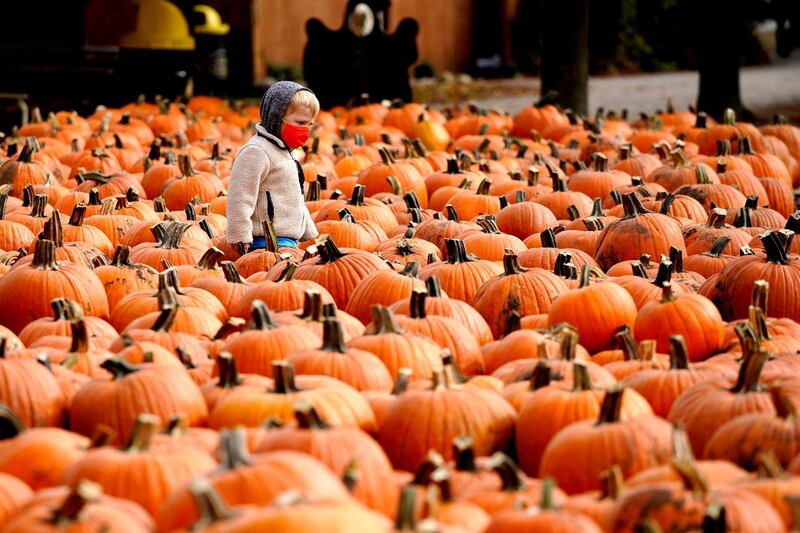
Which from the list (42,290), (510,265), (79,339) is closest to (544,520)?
(79,339)

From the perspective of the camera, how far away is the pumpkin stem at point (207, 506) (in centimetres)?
247

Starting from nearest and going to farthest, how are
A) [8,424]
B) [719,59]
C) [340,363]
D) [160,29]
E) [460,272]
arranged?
[8,424] < [340,363] < [460,272] < [719,59] < [160,29]

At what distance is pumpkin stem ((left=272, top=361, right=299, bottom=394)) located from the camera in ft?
11.6

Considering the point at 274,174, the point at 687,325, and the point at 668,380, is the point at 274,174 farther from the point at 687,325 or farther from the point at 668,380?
the point at 668,380

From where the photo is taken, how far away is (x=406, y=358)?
4.24 metres

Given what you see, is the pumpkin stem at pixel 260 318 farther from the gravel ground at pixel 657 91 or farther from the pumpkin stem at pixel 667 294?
the gravel ground at pixel 657 91

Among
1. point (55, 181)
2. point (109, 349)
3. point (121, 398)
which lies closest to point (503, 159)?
point (55, 181)

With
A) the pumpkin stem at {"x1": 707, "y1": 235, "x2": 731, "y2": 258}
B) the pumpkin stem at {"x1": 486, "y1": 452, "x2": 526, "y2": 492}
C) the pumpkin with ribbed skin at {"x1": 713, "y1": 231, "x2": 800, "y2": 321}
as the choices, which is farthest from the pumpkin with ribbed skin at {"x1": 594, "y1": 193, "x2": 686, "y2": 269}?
the pumpkin stem at {"x1": 486, "y1": 452, "x2": 526, "y2": 492}

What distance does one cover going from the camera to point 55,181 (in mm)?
8312

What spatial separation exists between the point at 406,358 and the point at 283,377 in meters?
0.76

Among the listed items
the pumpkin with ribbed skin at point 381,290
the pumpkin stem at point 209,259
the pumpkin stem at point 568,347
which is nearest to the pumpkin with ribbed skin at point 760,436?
the pumpkin stem at point 568,347

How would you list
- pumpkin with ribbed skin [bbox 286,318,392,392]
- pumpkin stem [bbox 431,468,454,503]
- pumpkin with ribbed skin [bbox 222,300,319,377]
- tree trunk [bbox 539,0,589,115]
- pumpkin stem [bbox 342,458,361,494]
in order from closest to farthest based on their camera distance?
1. pumpkin stem [bbox 342,458,361,494]
2. pumpkin stem [bbox 431,468,454,503]
3. pumpkin with ribbed skin [bbox 286,318,392,392]
4. pumpkin with ribbed skin [bbox 222,300,319,377]
5. tree trunk [bbox 539,0,589,115]

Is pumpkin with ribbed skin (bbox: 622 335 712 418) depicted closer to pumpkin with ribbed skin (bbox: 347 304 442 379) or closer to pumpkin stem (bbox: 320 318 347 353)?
pumpkin with ribbed skin (bbox: 347 304 442 379)

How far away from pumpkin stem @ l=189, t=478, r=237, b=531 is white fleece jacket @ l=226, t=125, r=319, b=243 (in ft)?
12.2
